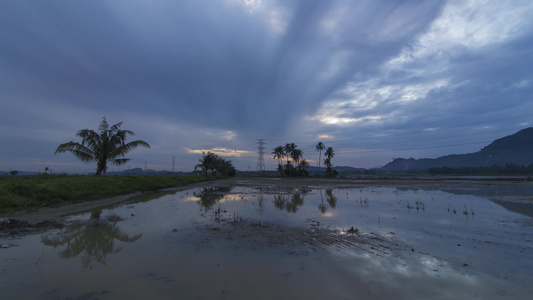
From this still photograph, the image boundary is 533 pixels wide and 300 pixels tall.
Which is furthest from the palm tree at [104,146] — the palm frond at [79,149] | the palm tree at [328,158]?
the palm tree at [328,158]

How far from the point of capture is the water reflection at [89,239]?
6.50 meters

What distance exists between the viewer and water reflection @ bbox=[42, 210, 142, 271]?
6504 mm

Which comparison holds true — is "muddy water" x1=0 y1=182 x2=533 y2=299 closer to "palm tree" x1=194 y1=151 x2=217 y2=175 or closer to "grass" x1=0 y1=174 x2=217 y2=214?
"grass" x1=0 y1=174 x2=217 y2=214

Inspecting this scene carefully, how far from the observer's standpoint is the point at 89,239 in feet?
26.2

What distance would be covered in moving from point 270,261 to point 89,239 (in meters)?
6.54

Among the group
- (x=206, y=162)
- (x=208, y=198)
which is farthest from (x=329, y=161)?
(x=208, y=198)

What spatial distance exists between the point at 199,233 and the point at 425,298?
747 cm

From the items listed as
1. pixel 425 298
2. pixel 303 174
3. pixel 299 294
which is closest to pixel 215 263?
pixel 299 294

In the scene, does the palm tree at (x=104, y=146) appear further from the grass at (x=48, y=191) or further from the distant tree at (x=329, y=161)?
the distant tree at (x=329, y=161)

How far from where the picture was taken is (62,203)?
15000 millimetres

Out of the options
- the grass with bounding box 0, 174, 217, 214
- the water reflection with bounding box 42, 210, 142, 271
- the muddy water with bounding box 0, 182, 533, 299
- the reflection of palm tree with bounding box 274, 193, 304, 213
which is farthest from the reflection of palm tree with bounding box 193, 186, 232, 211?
the grass with bounding box 0, 174, 217, 214

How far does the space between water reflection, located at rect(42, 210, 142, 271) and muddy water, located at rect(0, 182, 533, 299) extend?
0.11ft

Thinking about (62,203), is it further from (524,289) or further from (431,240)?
(524,289)

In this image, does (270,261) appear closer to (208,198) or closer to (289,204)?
(289,204)
